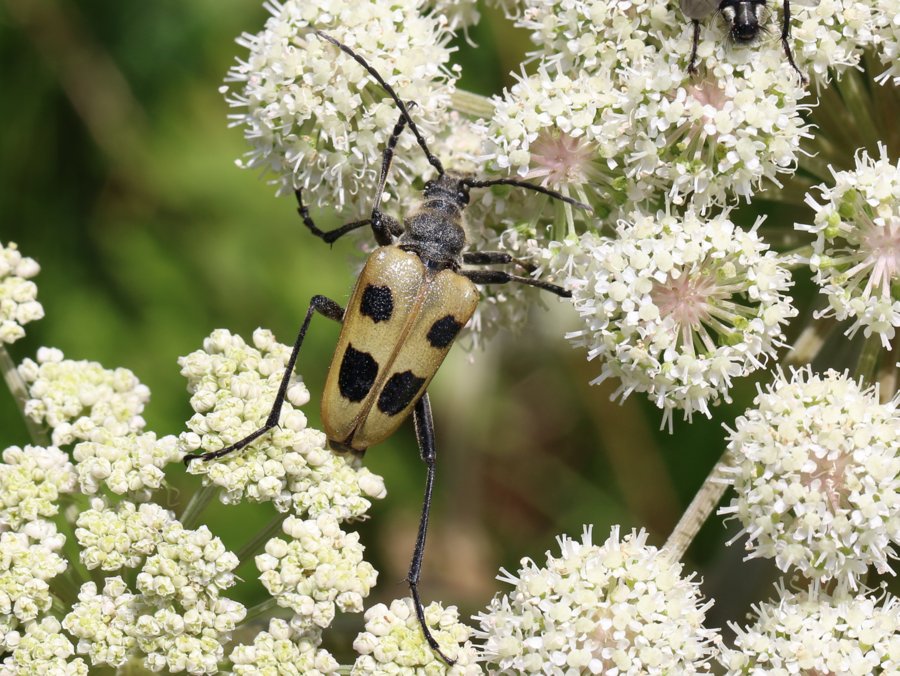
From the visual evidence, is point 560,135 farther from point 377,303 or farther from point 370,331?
point 370,331

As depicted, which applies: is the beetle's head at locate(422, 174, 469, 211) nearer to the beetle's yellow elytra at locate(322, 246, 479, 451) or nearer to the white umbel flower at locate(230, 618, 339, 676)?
the beetle's yellow elytra at locate(322, 246, 479, 451)

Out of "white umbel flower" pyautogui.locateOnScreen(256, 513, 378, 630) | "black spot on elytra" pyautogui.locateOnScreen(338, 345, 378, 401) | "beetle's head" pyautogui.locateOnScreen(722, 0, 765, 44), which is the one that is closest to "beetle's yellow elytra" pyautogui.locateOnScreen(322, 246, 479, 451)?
"black spot on elytra" pyautogui.locateOnScreen(338, 345, 378, 401)

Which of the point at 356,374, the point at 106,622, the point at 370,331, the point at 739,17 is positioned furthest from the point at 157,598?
the point at 739,17

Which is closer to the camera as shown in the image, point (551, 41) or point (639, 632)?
point (639, 632)

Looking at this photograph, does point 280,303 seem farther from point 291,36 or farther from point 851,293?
point 851,293

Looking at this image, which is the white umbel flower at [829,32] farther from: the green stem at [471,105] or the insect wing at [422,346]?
the insect wing at [422,346]

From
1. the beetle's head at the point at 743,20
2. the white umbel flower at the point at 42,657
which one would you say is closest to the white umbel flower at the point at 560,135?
the beetle's head at the point at 743,20

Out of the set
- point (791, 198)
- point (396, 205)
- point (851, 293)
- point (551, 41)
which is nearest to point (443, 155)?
point (396, 205)
